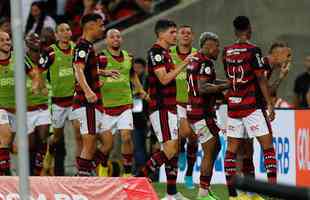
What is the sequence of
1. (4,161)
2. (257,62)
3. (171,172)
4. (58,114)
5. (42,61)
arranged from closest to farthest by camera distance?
(257,62) < (171,172) < (4,161) < (42,61) < (58,114)

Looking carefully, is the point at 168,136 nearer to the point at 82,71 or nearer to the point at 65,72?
the point at 82,71

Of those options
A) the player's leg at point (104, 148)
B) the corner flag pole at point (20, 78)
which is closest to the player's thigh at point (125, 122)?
the player's leg at point (104, 148)

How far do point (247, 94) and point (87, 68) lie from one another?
205cm

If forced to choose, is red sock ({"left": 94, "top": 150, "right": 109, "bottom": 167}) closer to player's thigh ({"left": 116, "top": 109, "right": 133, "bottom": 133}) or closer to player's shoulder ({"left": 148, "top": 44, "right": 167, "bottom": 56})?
player's thigh ({"left": 116, "top": 109, "right": 133, "bottom": 133})

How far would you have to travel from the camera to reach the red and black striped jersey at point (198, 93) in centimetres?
1377

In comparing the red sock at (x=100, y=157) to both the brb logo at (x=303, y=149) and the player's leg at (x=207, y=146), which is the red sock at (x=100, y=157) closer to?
the player's leg at (x=207, y=146)

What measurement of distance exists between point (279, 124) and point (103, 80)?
2723mm

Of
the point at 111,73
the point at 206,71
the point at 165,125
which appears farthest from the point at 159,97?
the point at 111,73

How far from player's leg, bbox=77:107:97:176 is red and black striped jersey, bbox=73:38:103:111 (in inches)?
4.5

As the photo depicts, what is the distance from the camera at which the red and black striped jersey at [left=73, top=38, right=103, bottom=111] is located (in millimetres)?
13367

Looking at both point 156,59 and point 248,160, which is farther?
point 248,160

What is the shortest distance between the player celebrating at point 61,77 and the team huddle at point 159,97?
0.01 m

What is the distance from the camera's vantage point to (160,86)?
1347 cm

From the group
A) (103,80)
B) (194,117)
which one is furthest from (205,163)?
(103,80)
